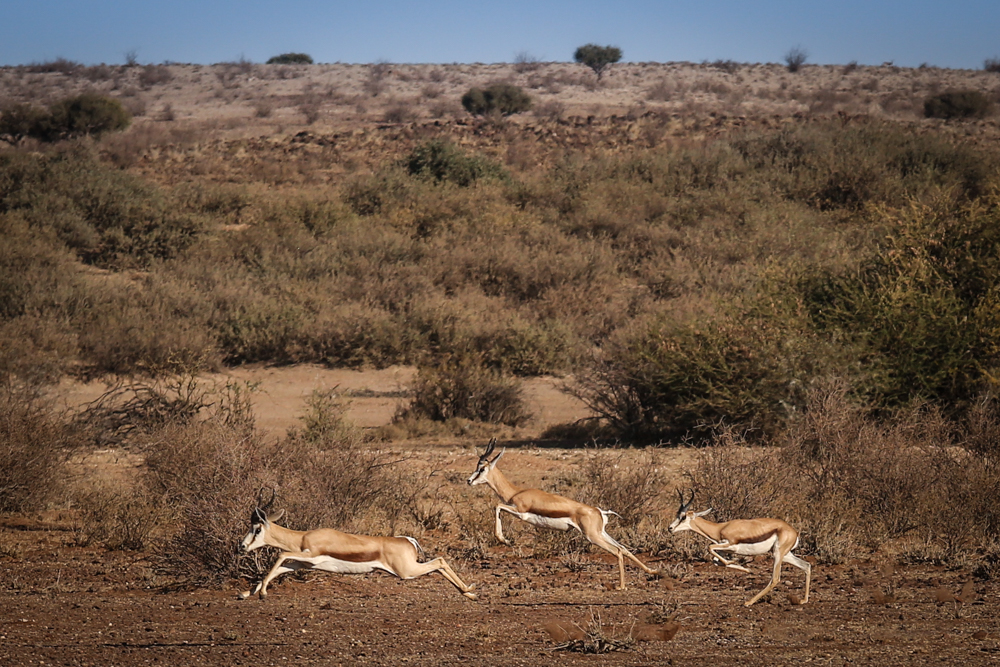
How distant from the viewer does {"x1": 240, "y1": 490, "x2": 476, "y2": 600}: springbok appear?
5562 millimetres

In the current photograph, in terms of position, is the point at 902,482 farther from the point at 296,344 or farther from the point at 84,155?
the point at 84,155

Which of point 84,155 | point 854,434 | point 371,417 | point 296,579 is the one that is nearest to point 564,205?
point 371,417

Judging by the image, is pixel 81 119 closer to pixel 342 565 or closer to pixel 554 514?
pixel 554 514

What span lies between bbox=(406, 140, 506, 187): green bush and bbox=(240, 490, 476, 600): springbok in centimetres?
2341

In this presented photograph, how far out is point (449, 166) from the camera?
29.3 metres

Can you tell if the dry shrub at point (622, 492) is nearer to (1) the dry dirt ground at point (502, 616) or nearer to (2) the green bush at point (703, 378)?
(1) the dry dirt ground at point (502, 616)

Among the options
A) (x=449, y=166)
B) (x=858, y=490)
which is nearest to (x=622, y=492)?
(x=858, y=490)

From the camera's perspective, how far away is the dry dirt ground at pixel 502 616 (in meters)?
5.64

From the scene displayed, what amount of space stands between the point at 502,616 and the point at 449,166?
2381 centimetres

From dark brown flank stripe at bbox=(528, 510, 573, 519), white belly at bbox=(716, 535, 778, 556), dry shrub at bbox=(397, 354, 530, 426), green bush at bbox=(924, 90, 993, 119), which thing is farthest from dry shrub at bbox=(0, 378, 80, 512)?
green bush at bbox=(924, 90, 993, 119)

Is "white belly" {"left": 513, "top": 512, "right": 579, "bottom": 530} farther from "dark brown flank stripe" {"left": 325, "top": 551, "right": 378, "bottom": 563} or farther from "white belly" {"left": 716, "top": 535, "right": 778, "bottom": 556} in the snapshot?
"dark brown flank stripe" {"left": 325, "top": 551, "right": 378, "bottom": 563}

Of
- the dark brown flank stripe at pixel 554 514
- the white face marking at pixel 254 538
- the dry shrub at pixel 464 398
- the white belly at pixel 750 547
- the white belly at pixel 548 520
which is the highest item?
the white face marking at pixel 254 538

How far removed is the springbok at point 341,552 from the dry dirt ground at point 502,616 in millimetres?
495

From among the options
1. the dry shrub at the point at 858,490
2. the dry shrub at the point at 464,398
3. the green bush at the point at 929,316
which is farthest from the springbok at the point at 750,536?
the dry shrub at the point at 464,398
